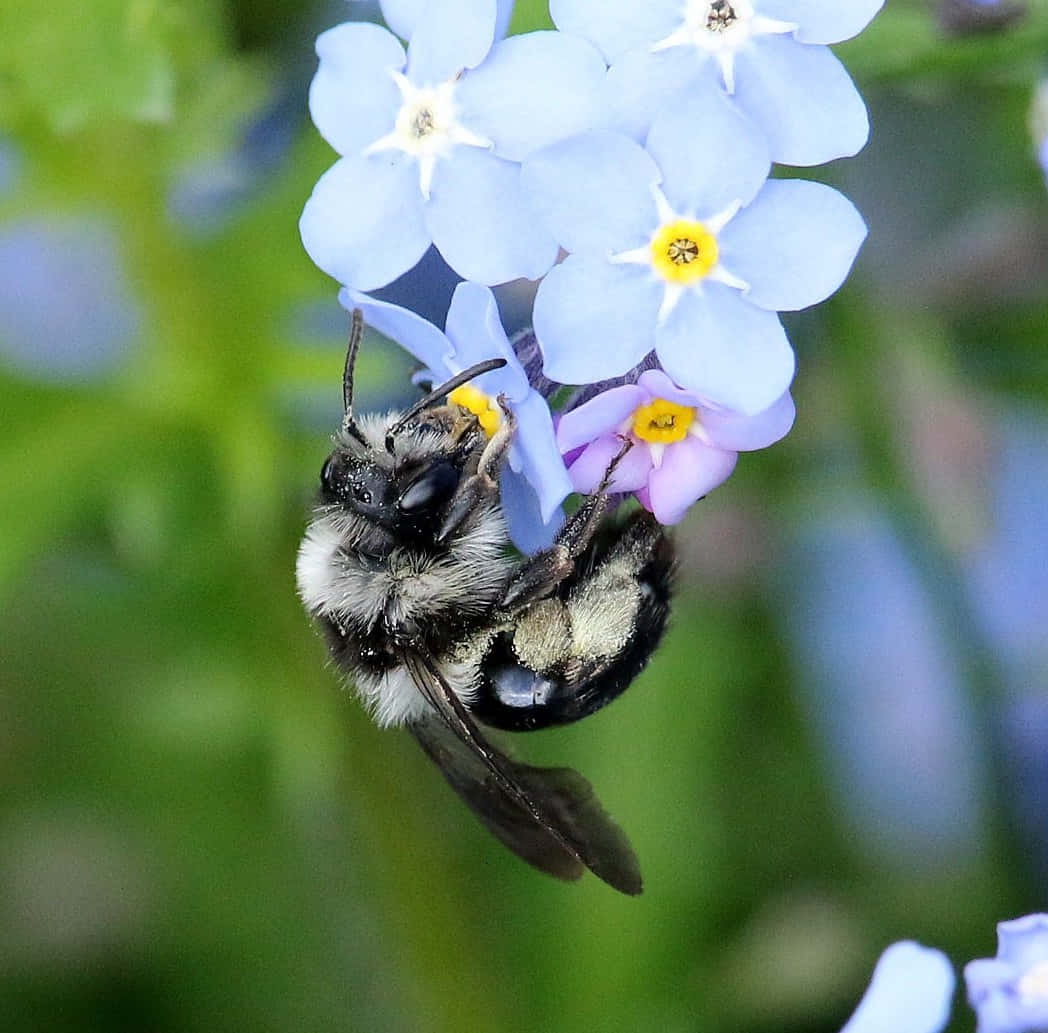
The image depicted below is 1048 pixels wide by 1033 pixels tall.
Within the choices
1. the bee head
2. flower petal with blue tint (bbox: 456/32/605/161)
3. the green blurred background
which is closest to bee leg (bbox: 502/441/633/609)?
the bee head

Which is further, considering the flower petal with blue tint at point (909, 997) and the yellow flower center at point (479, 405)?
the yellow flower center at point (479, 405)

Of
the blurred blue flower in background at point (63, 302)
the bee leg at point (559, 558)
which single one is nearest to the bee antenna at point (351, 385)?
the bee leg at point (559, 558)

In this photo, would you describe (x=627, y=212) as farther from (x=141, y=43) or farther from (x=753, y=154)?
(x=141, y=43)

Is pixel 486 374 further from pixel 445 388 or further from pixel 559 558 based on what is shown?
pixel 559 558

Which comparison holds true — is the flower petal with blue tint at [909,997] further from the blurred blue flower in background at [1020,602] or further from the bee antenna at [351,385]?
the blurred blue flower in background at [1020,602]

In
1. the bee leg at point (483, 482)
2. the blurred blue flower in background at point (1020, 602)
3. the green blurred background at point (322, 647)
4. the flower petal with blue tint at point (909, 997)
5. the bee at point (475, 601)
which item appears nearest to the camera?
the flower petal with blue tint at point (909, 997)

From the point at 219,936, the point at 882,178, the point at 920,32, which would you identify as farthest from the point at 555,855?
the point at 882,178
